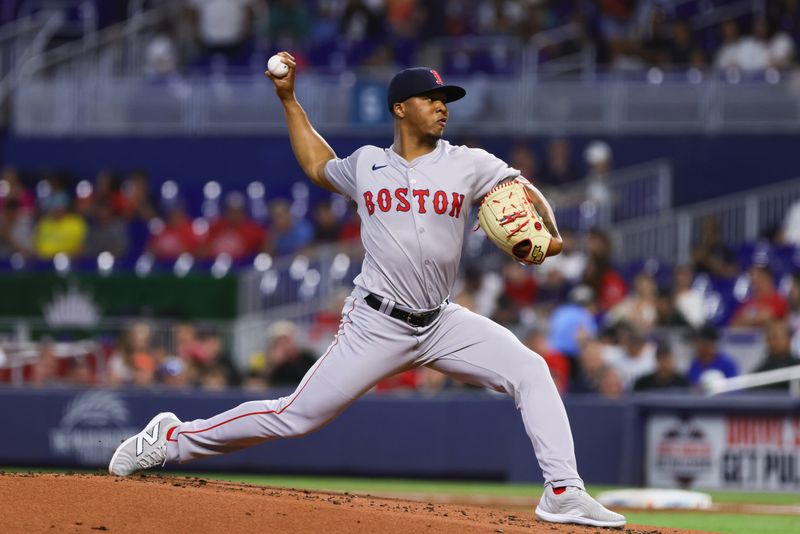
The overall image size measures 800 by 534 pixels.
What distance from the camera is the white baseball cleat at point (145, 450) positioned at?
7.25 meters

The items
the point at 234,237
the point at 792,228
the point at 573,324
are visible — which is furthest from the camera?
the point at 234,237

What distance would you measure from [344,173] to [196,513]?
1.74m

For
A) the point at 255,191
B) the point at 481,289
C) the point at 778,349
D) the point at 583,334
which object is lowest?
the point at 778,349

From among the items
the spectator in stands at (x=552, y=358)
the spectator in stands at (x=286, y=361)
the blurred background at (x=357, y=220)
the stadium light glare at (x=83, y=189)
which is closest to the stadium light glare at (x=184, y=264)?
the blurred background at (x=357, y=220)

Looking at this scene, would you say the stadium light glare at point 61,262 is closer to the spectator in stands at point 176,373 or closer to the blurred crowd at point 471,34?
A: the spectator in stands at point 176,373

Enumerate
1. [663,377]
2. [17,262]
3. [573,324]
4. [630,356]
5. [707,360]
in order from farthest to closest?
[17,262]
[573,324]
[630,356]
[707,360]
[663,377]

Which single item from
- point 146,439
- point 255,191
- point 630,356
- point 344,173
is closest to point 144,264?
point 255,191

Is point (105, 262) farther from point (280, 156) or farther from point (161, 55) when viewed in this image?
point (161, 55)

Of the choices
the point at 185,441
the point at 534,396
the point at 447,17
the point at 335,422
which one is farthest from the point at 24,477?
the point at 447,17

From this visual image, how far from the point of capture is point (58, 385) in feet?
48.1

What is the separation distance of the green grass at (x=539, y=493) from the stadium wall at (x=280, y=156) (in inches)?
235

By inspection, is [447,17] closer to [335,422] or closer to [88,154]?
[88,154]

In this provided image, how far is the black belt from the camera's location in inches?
270

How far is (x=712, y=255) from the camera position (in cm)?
1594
